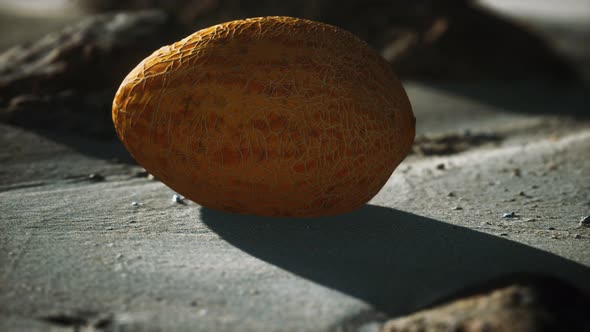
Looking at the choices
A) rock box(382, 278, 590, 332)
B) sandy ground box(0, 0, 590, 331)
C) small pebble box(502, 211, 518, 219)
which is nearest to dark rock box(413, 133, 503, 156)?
sandy ground box(0, 0, 590, 331)

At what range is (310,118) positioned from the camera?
3.50 metres

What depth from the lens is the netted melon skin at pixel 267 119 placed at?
3.50 meters

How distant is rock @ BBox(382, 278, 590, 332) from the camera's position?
2.60 m

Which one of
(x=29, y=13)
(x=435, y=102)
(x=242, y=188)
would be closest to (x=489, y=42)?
(x=435, y=102)

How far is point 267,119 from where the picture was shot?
11.4 ft

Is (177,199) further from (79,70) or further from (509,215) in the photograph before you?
(79,70)

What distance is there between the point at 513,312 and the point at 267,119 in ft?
5.04

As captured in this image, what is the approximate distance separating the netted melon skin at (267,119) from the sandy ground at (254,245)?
284 mm

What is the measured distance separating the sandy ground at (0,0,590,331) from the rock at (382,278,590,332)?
172 millimetres

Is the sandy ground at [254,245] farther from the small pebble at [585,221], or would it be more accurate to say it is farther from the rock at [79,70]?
the rock at [79,70]

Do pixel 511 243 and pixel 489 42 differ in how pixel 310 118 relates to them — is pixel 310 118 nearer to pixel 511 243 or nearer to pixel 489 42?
pixel 511 243

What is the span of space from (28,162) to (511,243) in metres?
3.52

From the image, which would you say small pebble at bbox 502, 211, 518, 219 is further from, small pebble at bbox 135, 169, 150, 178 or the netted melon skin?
small pebble at bbox 135, 169, 150, 178

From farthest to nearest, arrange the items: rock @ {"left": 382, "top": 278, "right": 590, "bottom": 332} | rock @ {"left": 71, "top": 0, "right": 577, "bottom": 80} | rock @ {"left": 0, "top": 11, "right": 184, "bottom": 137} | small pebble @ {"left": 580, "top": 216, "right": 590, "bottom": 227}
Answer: rock @ {"left": 71, "top": 0, "right": 577, "bottom": 80}, rock @ {"left": 0, "top": 11, "right": 184, "bottom": 137}, small pebble @ {"left": 580, "top": 216, "right": 590, "bottom": 227}, rock @ {"left": 382, "top": 278, "right": 590, "bottom": 332}
